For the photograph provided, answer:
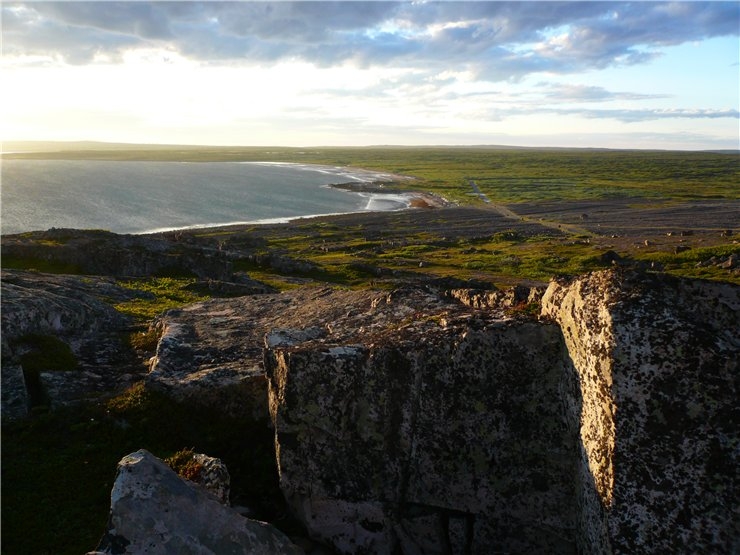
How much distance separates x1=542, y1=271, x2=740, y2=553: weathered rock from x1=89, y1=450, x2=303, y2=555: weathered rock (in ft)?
16.8

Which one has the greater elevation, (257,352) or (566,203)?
(257,352)

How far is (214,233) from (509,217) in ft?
192

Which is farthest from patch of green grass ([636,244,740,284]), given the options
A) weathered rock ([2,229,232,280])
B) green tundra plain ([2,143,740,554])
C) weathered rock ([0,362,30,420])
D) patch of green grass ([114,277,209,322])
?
weathered rock ([0,362,30,420])

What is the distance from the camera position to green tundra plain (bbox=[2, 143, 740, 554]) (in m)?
11.8

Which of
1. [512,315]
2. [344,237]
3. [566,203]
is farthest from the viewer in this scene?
[566,203]

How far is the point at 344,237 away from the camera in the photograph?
95188 mm

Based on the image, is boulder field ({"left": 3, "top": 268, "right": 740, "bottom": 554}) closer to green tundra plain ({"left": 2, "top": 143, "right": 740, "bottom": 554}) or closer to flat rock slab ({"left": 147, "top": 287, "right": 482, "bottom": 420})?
flat rock slab ({"left": 147, "top": 287, "right": 482, "bottom": 420})

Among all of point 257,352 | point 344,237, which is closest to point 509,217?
point 344,237

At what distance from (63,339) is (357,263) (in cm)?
4158

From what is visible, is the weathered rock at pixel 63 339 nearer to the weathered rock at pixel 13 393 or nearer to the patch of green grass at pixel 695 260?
the weathered rock at pixel 13 393

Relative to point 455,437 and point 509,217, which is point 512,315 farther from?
point 509,217

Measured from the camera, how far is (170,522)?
8422 mm

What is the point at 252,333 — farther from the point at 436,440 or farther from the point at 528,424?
the point at 528,424

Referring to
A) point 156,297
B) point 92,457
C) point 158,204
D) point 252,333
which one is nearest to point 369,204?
point 158,204
